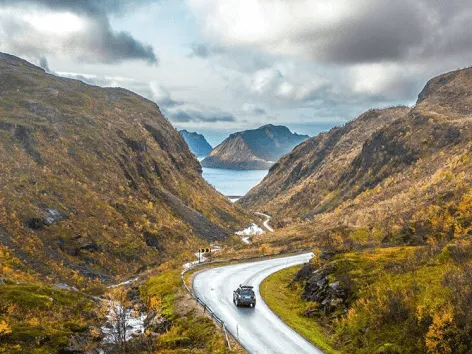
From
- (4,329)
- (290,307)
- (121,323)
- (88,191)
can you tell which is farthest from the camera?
(88,191)

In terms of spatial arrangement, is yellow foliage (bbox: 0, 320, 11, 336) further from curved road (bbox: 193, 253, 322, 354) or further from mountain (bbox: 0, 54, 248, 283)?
mountain (bbox: 0, 54, 248, 283)

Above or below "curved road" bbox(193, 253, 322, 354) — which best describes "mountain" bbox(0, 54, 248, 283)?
above

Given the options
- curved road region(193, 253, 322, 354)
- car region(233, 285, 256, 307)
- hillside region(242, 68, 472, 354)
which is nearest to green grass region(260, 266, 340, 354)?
hillside region(242, 68, 472, 354)

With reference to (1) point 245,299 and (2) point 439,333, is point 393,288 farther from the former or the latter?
(1) point 245,299

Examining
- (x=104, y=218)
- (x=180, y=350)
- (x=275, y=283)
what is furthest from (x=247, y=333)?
(x=104, y=218)

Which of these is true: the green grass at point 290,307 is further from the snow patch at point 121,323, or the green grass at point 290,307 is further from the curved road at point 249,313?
the snow patch at point 121,323

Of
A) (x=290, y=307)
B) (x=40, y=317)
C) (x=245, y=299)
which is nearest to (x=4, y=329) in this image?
(x=40, y=317)

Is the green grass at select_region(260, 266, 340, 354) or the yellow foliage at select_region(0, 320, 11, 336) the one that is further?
the green grass at select_region(260, 266, 340, 354)

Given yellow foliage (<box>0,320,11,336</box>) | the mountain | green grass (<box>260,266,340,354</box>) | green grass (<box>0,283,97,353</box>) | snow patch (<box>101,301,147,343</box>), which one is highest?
the mountain
